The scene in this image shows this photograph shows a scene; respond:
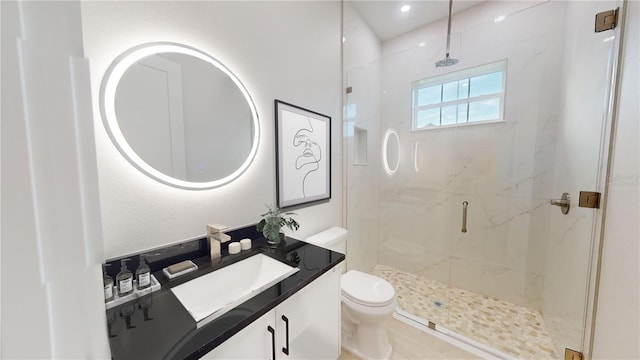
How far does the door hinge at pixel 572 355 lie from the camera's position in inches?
50.5

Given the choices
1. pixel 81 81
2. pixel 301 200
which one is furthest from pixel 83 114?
pixel 301 200

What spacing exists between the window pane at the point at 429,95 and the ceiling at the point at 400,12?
73cm

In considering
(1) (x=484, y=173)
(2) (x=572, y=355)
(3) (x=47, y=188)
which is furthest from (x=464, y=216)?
(3) (x=47, y=188)

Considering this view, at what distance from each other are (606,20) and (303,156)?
1825mm

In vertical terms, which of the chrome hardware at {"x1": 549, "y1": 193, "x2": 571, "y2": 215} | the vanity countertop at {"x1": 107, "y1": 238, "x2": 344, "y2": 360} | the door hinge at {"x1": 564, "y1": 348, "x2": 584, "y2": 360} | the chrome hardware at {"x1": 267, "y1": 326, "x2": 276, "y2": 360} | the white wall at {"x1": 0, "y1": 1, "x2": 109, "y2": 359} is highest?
the white wall at {"x1": 0, "y1": 1, "x2": 109, "y2": 359}

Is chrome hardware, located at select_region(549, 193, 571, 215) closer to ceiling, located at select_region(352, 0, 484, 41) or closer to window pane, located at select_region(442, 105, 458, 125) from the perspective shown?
window pane, located at select_region(442, 105, 458, 125)

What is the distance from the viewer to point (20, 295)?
18 cm

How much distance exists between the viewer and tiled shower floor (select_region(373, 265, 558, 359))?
157 centimetres

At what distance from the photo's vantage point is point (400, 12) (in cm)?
223

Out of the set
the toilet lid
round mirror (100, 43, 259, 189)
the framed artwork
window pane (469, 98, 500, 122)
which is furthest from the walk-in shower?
round mirror (100, 43, 259, 189)

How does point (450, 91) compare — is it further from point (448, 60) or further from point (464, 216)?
point (464, 216)

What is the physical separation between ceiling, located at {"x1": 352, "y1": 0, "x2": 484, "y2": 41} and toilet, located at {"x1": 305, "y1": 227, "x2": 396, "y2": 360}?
90.3 inches

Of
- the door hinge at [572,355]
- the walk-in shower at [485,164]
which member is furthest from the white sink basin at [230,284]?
the door hinge at [572,355]

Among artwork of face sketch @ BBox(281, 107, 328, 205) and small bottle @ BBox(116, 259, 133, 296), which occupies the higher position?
artwork of face sketch @ BBox(281, 107, 328, 205)
